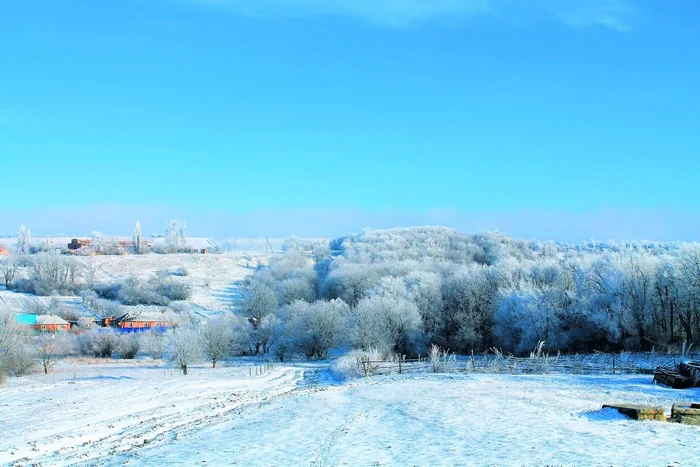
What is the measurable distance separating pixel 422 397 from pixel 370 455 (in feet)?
33.3

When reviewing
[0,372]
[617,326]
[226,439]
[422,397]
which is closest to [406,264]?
[617,326]

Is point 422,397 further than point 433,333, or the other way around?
point 433,333

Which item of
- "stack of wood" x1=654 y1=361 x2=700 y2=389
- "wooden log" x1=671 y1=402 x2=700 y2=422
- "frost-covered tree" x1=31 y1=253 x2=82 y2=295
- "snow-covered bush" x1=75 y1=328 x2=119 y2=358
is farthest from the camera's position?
"frost-covered tree" x1=31 y1=253 x2=82 y2=295

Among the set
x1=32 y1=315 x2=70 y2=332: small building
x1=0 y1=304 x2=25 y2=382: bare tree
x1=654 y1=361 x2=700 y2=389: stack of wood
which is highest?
x1=654 y1=361 x2=700 y2=389: stack of wood

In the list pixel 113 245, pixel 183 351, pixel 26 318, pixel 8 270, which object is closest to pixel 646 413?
pixel 183 351

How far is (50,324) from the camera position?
265ft

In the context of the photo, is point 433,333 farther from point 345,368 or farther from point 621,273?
point 345,368

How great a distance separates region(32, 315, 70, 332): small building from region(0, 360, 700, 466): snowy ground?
1905 inches

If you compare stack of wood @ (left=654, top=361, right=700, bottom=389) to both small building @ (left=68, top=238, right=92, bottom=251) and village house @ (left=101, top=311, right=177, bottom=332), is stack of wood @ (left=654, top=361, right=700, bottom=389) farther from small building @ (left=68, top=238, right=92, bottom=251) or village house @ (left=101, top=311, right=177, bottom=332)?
small building @ (left=68, top=238, right=92, bottom=251)

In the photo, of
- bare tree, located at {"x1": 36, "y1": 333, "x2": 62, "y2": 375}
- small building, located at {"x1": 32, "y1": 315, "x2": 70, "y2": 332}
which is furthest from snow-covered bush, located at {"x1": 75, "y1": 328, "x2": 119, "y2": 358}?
small building, located at {"x1": 32, "y1": 315, "x2": 70, "y2": 332}

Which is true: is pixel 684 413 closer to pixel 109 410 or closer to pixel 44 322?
pixel 109 410

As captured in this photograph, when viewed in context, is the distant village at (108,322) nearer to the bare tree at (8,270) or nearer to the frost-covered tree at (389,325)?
the frost-covered tree at (389,325)

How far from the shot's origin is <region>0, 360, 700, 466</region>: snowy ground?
49.0ft

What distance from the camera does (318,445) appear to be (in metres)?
17.0
